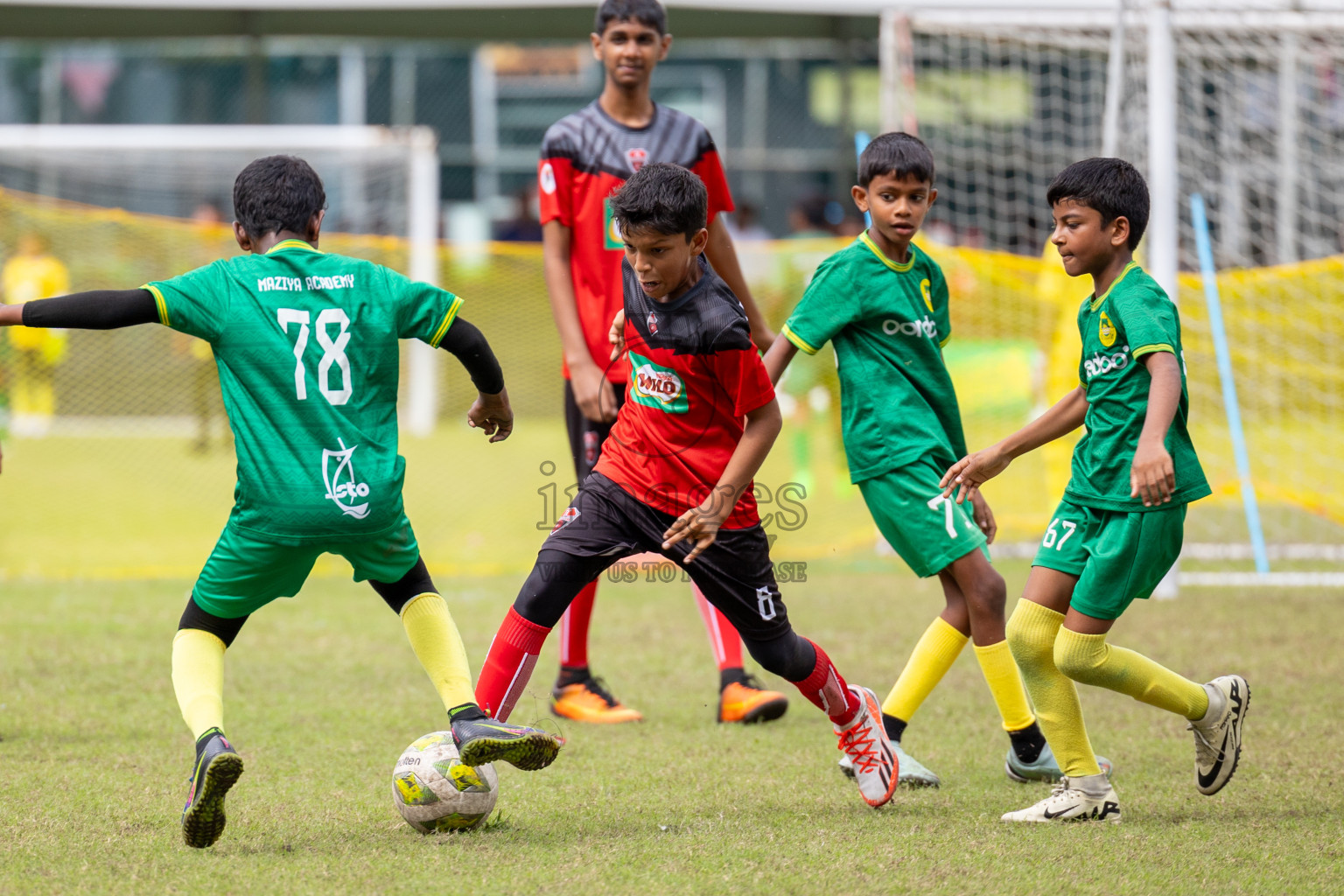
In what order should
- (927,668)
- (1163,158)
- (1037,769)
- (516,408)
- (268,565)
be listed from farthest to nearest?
(516,408)
(1163,158)
(927,668)
(1037,769)
(268,565)

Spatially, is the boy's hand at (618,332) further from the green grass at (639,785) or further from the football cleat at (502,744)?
the green grass at (639,785)

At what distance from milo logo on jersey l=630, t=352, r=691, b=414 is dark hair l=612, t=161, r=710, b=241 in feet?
1.15

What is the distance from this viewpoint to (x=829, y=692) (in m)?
3.61

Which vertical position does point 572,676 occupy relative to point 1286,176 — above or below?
below

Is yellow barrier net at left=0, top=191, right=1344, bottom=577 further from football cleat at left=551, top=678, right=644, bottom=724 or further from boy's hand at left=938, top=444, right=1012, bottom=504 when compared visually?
boy's hand at left=938, top=444, right=1012, bottom=504

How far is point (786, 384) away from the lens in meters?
11.1

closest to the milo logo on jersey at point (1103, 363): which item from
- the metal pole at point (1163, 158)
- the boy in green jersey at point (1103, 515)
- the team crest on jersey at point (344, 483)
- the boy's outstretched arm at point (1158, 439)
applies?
the boy in green jersey at point (1103, 515)

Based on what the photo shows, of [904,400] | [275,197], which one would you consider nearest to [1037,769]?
[904,400]

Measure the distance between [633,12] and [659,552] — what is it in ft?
6.82

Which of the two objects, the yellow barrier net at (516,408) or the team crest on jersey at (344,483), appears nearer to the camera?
the team crest on jersey at (344,483)

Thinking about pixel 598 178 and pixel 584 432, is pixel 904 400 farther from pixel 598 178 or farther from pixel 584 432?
pixel 598 178

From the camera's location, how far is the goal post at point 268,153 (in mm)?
13430

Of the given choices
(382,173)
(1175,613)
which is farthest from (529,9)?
(1175,613)

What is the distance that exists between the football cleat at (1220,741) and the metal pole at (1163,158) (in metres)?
3.36
